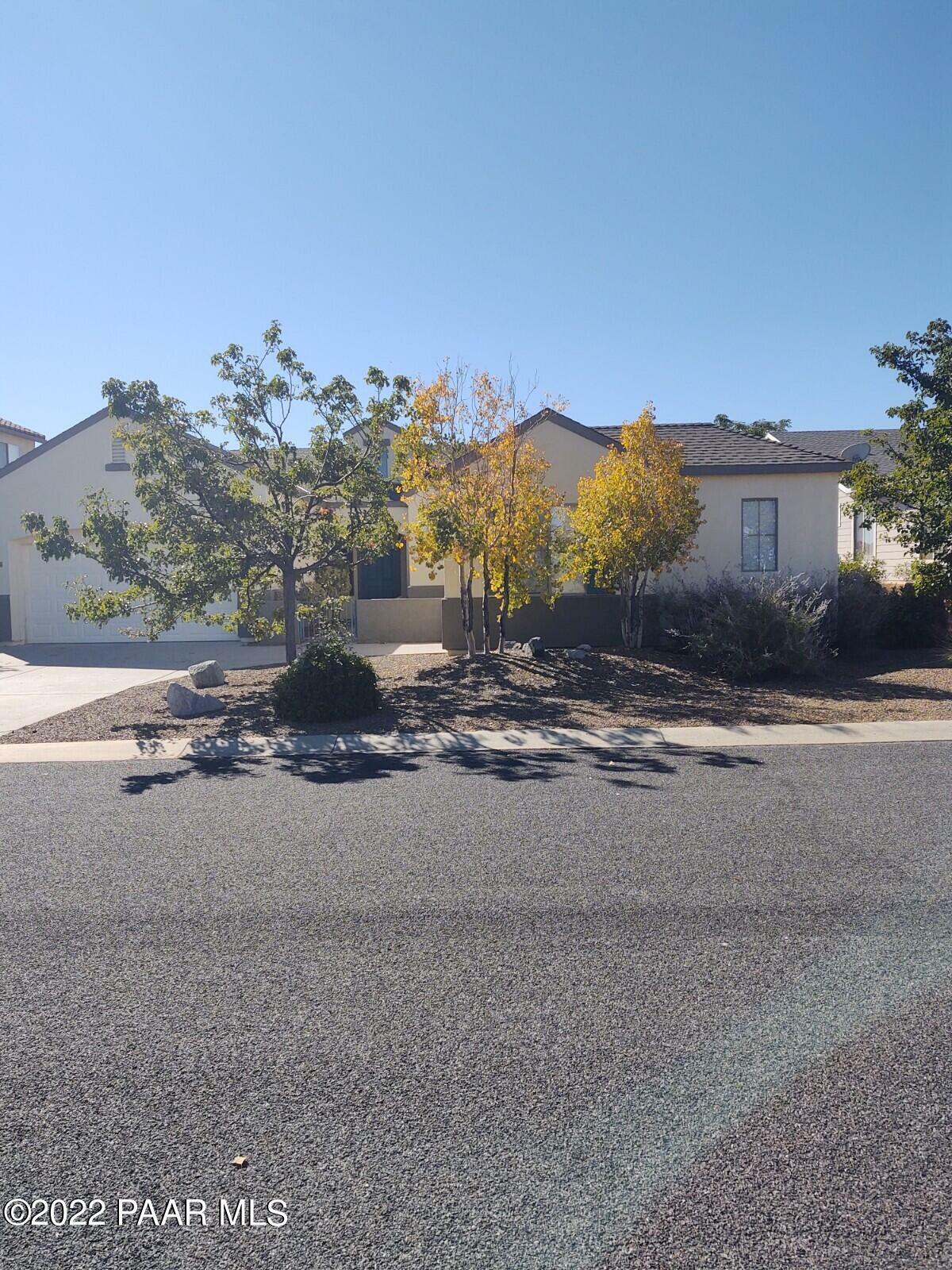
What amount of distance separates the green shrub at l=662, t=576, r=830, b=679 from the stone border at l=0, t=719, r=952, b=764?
347 cm

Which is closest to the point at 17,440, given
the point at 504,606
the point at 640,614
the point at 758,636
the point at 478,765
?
the point at 504,606

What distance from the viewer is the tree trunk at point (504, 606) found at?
16.5 metres

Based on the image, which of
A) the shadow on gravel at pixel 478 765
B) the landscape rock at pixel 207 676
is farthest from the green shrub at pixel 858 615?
the landscape rock at pixel 207 676

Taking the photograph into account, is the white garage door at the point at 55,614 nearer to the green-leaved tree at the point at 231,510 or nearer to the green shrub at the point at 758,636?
the green-leaved tree at the point at 231,510

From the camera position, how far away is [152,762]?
10.6m

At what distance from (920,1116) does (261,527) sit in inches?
496

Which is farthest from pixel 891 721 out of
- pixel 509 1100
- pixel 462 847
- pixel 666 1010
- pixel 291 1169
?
pixel 291 1169

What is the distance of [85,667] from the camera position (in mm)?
19797

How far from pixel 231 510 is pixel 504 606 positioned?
17.0 ft

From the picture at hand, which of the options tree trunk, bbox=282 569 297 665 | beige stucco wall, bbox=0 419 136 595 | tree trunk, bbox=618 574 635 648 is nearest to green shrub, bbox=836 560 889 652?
tree trunk, bbox=618 574 635 648

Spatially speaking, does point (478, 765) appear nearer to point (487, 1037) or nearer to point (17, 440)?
point (487, 1037)

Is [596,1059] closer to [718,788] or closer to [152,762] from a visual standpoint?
[718,788]

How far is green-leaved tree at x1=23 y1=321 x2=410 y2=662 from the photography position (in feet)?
46.5

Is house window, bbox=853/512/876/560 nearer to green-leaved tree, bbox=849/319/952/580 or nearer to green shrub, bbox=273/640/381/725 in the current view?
green-leaved tree, bbox=849/319/952/580
